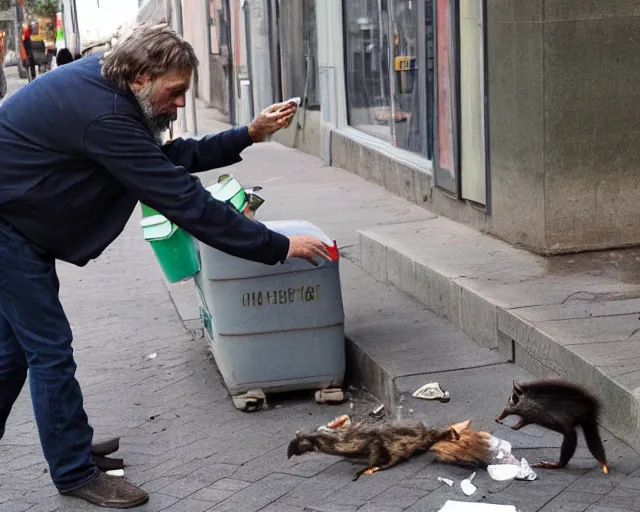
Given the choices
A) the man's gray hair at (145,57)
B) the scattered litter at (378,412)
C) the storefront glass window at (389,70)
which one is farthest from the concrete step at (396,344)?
the storefront glass window at (389,70)

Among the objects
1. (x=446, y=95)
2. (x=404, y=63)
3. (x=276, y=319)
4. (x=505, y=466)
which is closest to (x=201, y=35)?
(x=404, y=63)

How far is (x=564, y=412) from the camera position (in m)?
4.08

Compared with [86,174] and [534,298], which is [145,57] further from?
[534,298]

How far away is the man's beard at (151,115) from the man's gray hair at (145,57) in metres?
0.06

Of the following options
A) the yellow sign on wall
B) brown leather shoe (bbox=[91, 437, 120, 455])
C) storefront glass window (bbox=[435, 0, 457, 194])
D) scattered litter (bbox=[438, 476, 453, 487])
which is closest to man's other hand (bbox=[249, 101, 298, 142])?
brown leather shoe (bbox=[91, 437, 120, 455])

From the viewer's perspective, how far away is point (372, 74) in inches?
445

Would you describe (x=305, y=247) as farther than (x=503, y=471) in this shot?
Yes

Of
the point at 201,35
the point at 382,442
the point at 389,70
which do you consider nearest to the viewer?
the point at 382,442

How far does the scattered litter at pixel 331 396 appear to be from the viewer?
5.45m

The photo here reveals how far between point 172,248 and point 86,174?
1379 mm

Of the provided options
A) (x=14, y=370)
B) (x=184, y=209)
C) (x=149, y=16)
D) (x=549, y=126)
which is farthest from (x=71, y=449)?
(x=149, y=16)

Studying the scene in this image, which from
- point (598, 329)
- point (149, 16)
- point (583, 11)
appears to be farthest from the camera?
point (149, 16)

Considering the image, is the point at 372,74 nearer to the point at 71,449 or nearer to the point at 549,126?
the point at 549,126

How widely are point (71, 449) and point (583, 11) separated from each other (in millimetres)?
3651
